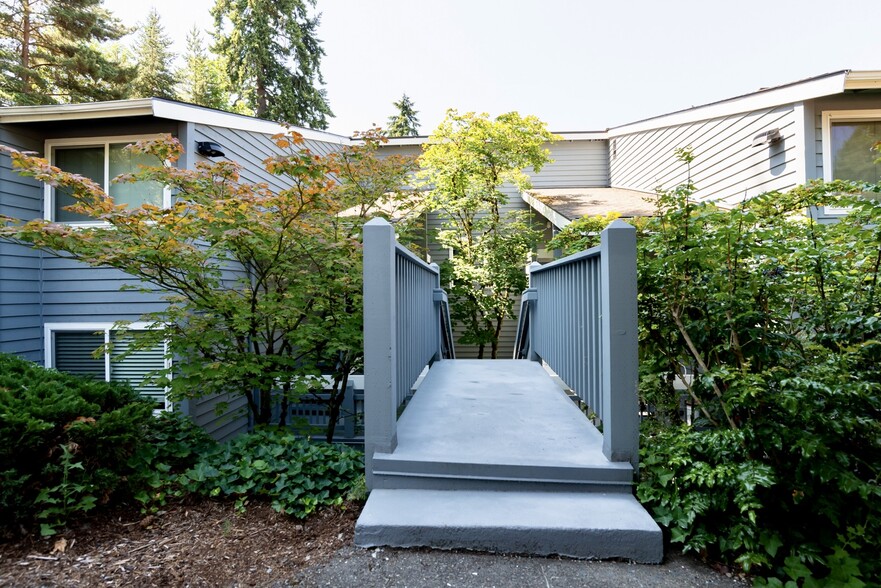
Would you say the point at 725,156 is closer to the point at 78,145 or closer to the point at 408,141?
the point at 408,141

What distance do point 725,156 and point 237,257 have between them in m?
7.07

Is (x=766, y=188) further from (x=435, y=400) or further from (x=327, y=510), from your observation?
(x=327, y=510)

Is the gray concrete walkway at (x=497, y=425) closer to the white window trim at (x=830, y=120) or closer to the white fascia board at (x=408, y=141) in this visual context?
the white window trim at (x=830, y=120)

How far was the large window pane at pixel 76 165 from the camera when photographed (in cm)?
585

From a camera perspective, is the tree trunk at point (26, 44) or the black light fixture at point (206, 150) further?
the tree trunk at point (26, 44)

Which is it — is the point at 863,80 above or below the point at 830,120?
above

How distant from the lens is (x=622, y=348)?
213 centimetres

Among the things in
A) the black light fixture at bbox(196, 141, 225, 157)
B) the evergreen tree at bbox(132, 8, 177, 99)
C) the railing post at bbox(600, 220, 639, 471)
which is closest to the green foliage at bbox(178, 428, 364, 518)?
the railing post at bbox(600, 220, 639, 471)

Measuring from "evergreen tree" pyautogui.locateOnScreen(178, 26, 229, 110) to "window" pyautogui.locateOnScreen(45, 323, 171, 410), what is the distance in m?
12.8

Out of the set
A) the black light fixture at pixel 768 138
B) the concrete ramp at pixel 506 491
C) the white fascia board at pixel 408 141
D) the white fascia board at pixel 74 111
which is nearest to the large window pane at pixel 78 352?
the white fascia board at pixel 74 111

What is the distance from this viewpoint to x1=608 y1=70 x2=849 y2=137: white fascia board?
496 cm

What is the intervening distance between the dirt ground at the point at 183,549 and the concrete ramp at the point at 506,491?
0.90 feet

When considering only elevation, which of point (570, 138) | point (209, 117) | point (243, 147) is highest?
point (570, 138)

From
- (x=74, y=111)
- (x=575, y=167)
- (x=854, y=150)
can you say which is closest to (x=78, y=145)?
(x=74, y=111)
